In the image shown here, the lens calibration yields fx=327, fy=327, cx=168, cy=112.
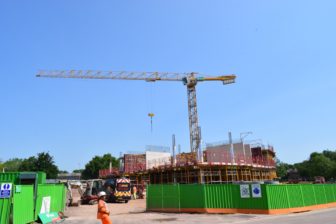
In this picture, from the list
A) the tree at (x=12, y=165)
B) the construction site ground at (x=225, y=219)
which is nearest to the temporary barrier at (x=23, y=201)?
the construction site ground at (x=225, y=219)

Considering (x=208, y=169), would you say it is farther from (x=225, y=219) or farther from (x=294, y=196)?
(x=225, y=219)

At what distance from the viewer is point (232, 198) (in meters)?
19.9

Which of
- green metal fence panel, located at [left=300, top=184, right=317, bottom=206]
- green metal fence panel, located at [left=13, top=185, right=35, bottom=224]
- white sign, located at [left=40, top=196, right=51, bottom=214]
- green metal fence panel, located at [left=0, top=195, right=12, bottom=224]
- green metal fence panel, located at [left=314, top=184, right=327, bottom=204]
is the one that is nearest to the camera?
green metal fence panel, located at [left=0, top=195, right=12, bottom=224]

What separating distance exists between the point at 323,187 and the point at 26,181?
2176cm

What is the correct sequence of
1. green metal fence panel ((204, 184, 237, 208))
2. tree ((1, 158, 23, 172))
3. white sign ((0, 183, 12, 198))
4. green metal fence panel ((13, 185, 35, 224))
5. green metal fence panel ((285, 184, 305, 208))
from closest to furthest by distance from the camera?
white sign ((0, 183, 12, 198)) → green metal fence panel ((13, 185, 35, 224)) → green metal fence panel ((204, 184, 237, 208)) → green metal fence panel ((285, 184, 305, 208)) → tree ((1, 158, 23, 172))

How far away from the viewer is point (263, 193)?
18844mm

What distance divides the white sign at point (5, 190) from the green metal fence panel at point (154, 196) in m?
11.5

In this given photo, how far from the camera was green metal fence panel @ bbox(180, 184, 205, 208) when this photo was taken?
20.6m

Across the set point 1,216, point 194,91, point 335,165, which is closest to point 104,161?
point 194,91

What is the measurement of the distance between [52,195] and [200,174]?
71.1 feet

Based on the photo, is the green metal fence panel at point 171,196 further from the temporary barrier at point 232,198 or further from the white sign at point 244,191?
the white sign at point 244,191

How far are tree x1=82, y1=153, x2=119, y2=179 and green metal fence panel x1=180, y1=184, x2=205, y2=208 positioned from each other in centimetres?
9777

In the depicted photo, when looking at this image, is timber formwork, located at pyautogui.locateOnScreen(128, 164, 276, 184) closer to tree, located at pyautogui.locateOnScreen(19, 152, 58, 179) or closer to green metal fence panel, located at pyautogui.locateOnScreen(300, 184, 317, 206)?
green metal fence panel, located at pyautogui.locateOnScreen(300, 184, 317, 206)

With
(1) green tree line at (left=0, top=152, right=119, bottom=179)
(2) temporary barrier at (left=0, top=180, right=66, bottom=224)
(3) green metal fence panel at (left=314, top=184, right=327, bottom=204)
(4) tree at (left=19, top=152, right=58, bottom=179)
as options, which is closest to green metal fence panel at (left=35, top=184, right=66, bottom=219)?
(2) temporary barrier at (left=0, top=180, right=66, bottom=224)
